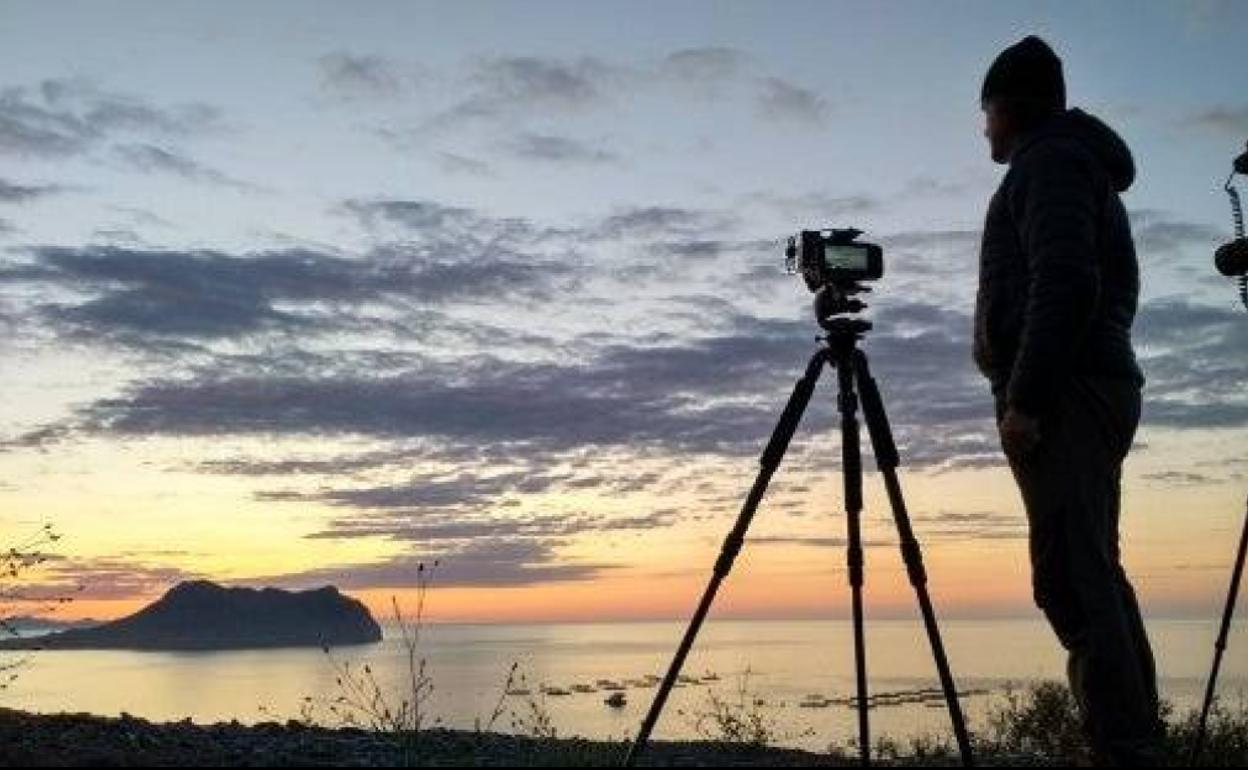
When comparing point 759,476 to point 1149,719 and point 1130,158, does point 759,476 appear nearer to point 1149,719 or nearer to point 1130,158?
point 1149,719

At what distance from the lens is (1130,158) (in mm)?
4367

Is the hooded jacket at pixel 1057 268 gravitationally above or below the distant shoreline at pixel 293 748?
above

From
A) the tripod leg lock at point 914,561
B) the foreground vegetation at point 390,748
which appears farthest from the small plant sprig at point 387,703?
the tripod leg lock at point 914,561

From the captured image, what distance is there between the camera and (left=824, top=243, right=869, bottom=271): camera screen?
180 inches

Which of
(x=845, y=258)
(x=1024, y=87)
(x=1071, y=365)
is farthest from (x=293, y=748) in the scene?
(x=1024, y=87)

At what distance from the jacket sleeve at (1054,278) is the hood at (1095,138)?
0.22m

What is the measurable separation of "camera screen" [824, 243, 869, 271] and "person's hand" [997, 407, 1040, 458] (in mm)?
893

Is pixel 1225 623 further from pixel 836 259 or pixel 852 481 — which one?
pixel 836 259

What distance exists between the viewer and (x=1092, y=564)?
3.90m

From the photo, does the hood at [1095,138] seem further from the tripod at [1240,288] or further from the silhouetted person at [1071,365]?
the tripod at [1240,288]

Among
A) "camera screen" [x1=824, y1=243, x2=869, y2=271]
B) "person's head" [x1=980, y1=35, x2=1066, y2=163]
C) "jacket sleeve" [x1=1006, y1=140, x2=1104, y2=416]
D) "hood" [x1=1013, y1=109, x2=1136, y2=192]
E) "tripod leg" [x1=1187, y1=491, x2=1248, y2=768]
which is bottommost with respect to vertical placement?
"tripod leg" [x1=1187, y1=491, x2=1248, y2=768]

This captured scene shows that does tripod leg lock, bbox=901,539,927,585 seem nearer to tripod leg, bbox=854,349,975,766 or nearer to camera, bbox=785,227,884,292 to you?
tripod leg, bbox=854,349,975,766

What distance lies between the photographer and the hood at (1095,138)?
13.8 feet

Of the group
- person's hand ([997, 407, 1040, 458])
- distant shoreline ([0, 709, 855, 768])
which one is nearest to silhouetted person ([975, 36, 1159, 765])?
person's hand ([997, 407, 1040, 458])
